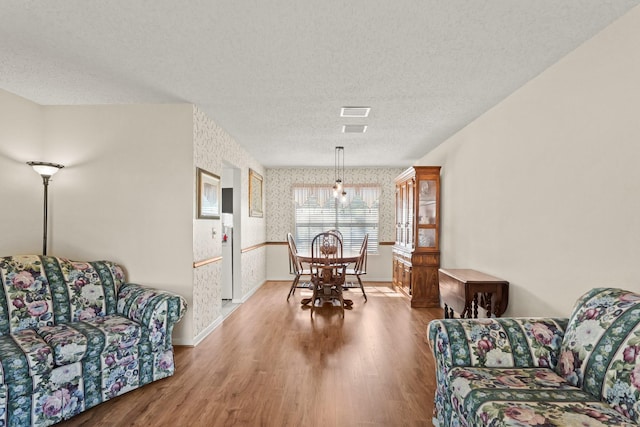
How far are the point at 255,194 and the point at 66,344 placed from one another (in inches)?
162

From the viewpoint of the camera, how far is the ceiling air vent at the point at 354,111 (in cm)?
346

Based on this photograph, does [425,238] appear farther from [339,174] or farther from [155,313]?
[155,313]

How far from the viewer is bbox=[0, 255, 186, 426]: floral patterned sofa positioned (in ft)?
6.64

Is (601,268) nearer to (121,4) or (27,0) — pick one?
(121,4)

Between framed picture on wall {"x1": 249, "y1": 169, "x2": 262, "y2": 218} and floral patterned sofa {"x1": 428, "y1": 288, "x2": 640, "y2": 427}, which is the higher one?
framed picture on wall {"x1": 249, "y1": 169, "x2": 262, "y2": 218}

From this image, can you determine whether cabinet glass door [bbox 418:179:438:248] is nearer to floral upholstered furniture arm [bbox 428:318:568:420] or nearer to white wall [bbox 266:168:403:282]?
white wall [bbox 266:168:403:282]

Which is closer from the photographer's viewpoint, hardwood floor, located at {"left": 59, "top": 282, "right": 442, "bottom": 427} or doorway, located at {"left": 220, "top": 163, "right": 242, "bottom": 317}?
hardwood floor, located at {"left": 59, "top": 282, "right": 442, "bottom": 427}

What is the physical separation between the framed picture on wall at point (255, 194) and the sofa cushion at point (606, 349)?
4.71 m

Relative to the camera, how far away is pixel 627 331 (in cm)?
154

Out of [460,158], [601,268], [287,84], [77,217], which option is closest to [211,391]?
[77,217]

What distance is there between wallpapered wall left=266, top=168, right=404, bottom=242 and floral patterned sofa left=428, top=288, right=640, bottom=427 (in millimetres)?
5128

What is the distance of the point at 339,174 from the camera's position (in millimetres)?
7230

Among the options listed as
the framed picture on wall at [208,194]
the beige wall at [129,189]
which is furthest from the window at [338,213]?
the beige wall at [129,189]

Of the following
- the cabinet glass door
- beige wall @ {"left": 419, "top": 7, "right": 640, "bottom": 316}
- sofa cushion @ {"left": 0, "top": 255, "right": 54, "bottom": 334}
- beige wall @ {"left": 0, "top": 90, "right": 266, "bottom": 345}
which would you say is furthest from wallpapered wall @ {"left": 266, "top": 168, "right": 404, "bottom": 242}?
sofa cushion @ {"left": 0, "top": 255, "right": 54, "bottom": 334}
